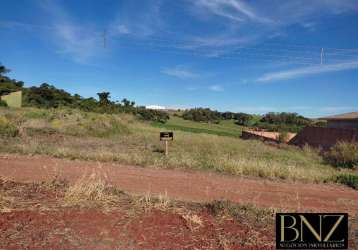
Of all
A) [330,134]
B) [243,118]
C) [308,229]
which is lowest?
[308,229]

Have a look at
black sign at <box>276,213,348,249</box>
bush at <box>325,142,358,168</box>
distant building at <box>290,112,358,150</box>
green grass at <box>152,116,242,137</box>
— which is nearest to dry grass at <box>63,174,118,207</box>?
black sign at <box>276,213,348,249</box>

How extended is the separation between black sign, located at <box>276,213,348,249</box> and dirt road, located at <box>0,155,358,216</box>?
329 cm

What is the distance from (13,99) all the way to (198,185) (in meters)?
50.4

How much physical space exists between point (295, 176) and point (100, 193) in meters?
7.23

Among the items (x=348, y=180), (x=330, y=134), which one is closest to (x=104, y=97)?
(x=330, y=134)

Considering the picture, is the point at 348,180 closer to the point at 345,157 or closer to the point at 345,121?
the point at 345,157

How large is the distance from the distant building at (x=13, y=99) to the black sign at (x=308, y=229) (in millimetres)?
53314

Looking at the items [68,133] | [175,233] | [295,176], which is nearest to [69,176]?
[175,233]

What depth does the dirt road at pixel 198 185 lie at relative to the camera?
27.9 feet

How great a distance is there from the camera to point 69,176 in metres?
9.91

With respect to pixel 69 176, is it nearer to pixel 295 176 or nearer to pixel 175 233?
pixel 175 233

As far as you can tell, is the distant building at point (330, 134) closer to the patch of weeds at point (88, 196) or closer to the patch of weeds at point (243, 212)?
the patch of weeds at point (243, 212)

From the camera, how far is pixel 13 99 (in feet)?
178

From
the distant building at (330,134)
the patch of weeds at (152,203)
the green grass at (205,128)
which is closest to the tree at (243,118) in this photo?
the green grass at (205,128)
